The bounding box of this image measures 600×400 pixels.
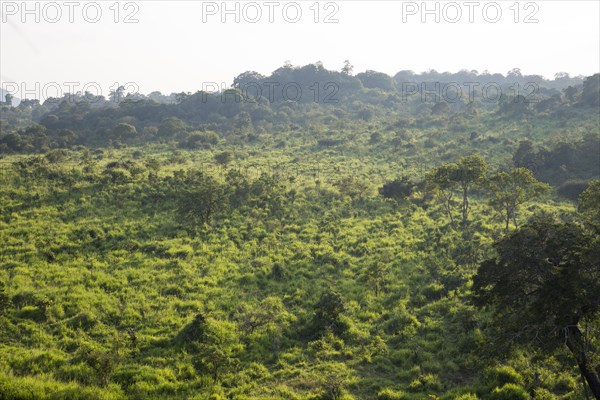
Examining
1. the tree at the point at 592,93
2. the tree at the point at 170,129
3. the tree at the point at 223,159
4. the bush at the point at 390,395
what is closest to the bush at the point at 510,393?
the bush at the point at 390,395

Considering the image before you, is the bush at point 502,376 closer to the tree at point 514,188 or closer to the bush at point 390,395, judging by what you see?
the bush at point 390,395

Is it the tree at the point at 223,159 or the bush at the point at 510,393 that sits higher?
the tree at the point at 223,159

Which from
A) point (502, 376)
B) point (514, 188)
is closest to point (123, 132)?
point (514, 188)

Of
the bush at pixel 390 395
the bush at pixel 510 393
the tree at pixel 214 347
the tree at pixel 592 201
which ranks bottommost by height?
the bush at pixel 390 395

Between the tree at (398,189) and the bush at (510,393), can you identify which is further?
the tree at (398,189)

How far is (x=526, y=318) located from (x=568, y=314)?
1.12m

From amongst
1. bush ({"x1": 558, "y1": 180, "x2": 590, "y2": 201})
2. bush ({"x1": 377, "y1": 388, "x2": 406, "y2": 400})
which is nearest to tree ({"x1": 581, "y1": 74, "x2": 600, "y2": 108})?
bush ({"x1": 558, "y1": 180, "x2": 590, "y2": 201})

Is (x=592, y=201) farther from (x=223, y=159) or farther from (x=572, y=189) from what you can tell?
(x=223, y=159)

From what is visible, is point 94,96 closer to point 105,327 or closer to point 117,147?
point 117,147

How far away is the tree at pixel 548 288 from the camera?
1128 centimetres

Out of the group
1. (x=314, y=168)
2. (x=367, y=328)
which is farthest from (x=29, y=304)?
(x=314, y=168)

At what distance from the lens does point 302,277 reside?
23.4m

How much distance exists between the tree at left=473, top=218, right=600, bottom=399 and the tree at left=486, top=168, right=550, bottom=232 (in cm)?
1594

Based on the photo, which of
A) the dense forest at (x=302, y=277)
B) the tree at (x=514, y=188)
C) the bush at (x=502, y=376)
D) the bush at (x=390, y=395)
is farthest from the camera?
the tree at (x=514, y=188)
